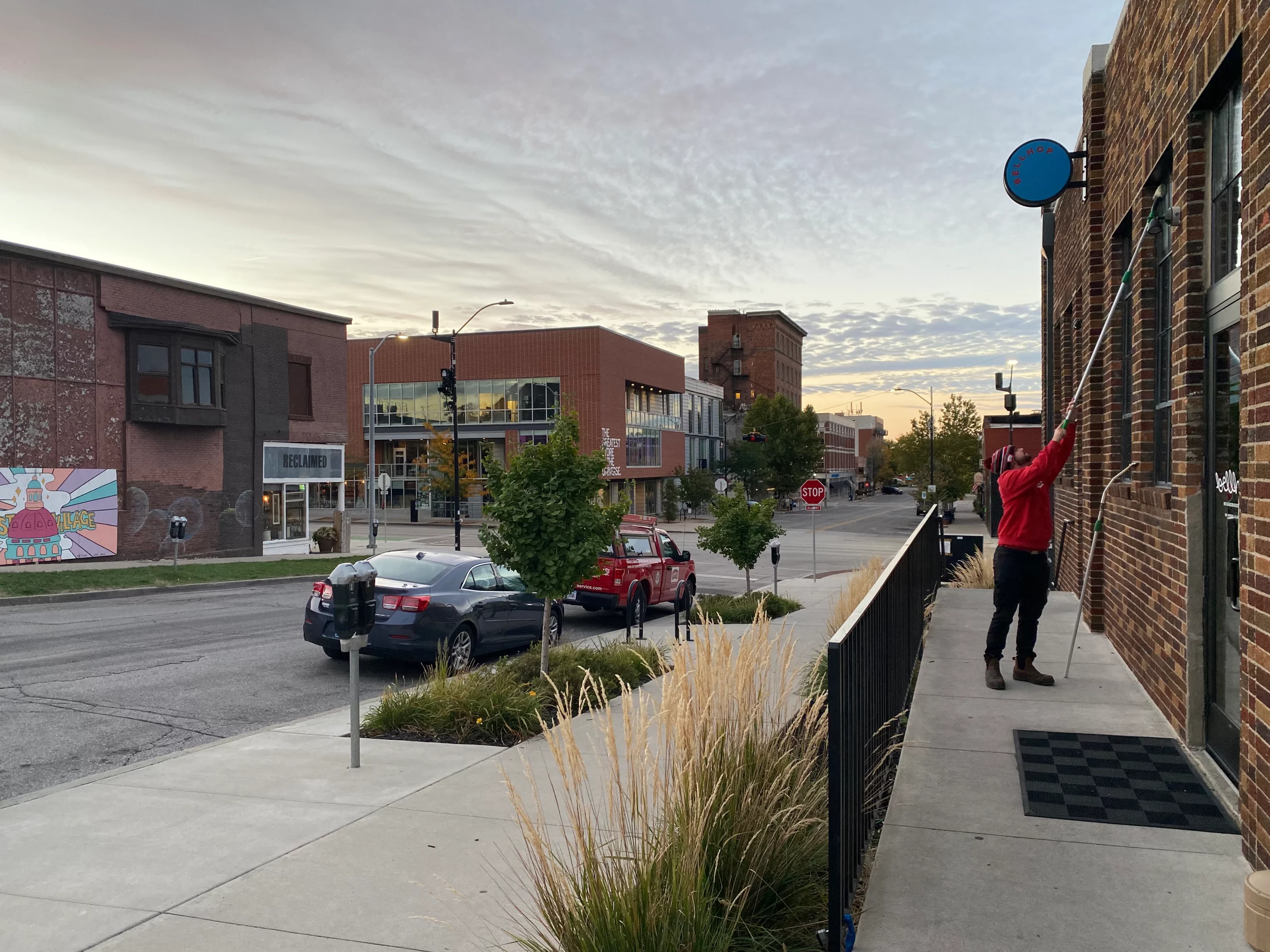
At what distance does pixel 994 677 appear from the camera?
7227 mm

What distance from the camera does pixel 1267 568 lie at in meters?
3.77

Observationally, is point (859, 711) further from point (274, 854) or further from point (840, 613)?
point (840, 613)

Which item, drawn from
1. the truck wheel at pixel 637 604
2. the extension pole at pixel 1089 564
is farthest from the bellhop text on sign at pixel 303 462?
the extension pole at pixel 1089 564

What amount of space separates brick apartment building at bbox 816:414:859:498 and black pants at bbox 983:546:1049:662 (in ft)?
383

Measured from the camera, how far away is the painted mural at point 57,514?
2592 cm

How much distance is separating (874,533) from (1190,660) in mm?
46934

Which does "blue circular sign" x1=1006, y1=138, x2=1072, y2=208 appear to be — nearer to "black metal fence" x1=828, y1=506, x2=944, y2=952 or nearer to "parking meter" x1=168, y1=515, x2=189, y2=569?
"black metal fence" x1=828, y1=506, x2=944, y2=952

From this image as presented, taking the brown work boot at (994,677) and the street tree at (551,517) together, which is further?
the street tree at (551,517)

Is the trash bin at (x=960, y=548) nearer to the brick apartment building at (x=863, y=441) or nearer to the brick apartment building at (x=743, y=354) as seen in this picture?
the brick apartment building at (x=743, y=354)

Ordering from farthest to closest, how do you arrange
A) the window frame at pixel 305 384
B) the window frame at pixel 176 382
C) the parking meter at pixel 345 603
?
the window frame at pixel 305 384, the window frame at pixel 176 382, the parking meter at pixel 345 603

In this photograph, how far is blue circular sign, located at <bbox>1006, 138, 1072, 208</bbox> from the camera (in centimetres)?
972

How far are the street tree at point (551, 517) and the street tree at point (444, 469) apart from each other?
4505cm

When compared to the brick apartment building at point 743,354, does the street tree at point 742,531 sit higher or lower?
lower

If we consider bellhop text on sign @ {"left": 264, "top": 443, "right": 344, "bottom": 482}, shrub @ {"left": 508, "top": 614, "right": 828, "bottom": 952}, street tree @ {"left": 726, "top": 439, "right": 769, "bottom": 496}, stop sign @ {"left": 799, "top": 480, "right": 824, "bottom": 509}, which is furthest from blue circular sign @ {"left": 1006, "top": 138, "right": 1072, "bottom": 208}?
street tree @ {"left": 726, "top": 439, "right": 769, "bottom": 496}
